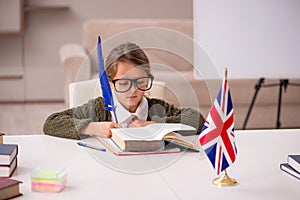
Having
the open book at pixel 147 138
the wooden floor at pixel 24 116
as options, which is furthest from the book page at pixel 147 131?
the wooden floor at pixel 24 116

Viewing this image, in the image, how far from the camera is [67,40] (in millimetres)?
5578

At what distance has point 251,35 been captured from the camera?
1.56m

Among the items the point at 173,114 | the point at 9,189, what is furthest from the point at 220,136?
Result: the point at 173,114

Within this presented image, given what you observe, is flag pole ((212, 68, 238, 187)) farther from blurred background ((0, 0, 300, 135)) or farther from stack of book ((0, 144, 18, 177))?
stack of book ((0, 144, 18, 177))

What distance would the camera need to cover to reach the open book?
1.51 m

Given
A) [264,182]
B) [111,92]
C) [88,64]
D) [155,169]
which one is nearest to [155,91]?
[111,92]

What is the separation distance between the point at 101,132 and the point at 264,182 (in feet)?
1.72

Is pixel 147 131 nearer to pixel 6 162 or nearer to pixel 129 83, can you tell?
pixel 129 83

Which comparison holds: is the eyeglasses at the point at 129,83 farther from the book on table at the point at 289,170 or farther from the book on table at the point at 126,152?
the book on table at the point at 289,170

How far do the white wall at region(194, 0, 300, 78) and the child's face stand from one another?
20 centimetres

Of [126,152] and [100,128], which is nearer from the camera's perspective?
[126,152]

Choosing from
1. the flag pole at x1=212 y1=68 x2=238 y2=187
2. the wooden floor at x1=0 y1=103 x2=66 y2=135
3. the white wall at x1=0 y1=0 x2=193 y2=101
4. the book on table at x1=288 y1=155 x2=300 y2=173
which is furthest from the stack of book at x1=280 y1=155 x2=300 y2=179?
the white wall at x1=0 y1=0 x2=193 y2=101

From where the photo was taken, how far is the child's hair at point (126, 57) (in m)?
1.52

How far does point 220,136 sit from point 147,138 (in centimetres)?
29
